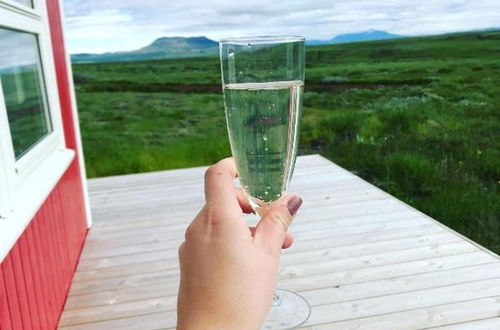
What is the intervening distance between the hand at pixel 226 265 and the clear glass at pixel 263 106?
0.18 metres

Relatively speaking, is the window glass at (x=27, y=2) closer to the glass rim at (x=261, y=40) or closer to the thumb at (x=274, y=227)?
the glass rim at (x=261, y=40)

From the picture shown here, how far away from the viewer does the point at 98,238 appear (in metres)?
2.92

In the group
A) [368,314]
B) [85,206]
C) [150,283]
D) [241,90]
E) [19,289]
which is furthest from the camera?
[85,206]

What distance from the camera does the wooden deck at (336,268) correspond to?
1964 millimetres

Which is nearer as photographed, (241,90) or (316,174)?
(241,90)

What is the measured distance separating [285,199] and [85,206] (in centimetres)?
236

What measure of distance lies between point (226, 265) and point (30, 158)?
5.24 ft

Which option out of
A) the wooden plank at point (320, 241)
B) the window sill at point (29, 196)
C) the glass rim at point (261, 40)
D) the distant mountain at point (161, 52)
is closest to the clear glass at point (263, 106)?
the glass rim at point (261, 40)

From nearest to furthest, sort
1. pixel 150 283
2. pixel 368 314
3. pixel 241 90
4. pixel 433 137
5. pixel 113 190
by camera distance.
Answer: pixel 241 90
pixel 368 314
pixel 150 283
pixel 113 190
pixel 433 137

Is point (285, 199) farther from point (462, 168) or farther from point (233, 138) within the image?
point (462, 168)

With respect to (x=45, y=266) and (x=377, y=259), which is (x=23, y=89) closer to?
(x=45, y=266)

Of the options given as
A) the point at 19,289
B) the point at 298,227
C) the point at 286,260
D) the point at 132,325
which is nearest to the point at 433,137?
the point at 298,227

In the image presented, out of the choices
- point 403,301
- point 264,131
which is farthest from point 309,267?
point 264,131

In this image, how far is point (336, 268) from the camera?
2334mm
